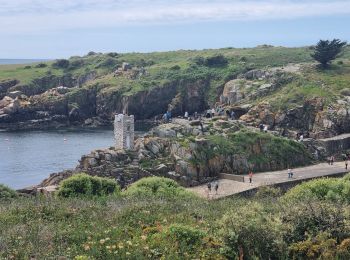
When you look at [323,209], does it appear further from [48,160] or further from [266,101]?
[266,101]

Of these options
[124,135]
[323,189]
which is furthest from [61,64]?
[323,189]

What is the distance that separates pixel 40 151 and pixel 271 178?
39.5m

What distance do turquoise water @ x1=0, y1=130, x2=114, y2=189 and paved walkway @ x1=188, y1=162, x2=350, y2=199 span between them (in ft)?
69.4

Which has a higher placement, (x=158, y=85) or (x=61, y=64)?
(x=61, y=64)

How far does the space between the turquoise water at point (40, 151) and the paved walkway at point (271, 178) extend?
69.4ft

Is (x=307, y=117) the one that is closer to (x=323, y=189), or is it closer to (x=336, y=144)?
(x=336, y=144)

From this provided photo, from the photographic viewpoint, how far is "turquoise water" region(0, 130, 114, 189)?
64881mm

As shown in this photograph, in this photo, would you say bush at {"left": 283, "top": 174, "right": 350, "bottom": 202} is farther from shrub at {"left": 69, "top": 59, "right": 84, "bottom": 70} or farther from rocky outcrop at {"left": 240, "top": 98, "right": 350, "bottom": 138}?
shrub at {"left": 69, "top": 59, "right": 84, "bottom": 70}

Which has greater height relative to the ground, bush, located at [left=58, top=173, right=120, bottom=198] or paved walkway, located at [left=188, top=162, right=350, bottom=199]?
bush, located at [left=58, top=173, right=120, bottom=198]

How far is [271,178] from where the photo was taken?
1980 inches

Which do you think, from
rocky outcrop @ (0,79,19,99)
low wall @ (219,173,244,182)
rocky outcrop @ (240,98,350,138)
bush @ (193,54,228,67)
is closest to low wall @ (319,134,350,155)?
rocky outcrop @ (240,98,350,138)

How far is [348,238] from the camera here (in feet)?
55.9

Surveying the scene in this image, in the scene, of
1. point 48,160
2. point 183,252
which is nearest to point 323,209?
point 183,252

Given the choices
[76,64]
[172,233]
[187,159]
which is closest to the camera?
[172,233]
